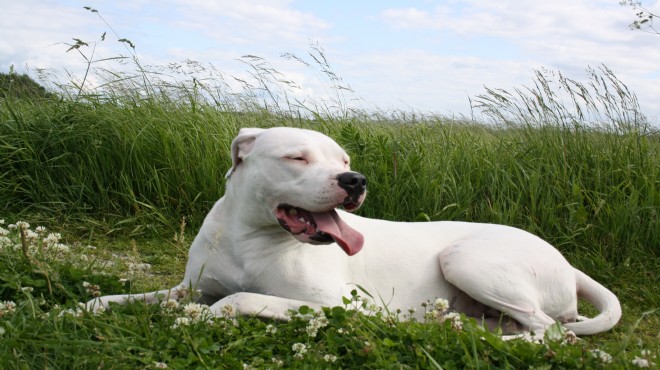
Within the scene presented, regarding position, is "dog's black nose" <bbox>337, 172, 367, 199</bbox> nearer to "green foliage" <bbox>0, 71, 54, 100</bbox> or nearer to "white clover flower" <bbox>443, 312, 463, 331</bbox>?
"white clover flower" <bbox>443, 312, 463, 331</bbox>

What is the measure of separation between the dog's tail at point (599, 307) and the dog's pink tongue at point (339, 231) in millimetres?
1350

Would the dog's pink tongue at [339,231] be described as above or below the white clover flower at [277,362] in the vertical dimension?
above

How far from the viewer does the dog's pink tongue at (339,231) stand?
11.3 feet

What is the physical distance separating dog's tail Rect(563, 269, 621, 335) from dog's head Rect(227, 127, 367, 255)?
139 cm

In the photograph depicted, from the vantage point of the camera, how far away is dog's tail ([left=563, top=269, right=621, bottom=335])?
12.9ft

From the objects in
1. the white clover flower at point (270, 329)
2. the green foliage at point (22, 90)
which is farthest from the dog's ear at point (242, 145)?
the green foliage at point (22, 90)

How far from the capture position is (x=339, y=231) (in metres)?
3.48

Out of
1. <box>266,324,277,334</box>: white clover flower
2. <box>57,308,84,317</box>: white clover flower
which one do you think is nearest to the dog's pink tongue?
<box>266,324,277,334</box>: white clover flower

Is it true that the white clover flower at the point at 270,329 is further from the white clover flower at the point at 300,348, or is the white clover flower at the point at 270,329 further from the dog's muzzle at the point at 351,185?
the dog's muzzle at the point at 351,185

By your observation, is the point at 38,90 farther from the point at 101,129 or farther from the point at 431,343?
the point at 431,343

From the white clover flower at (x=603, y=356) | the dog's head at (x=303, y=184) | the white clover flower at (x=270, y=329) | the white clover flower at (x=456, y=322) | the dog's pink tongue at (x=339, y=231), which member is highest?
the dog's head at (x=303, y=184)

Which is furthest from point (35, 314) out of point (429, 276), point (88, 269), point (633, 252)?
point (633, 252)

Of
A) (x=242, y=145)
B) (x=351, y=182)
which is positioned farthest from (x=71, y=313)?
(x=351, y=182)

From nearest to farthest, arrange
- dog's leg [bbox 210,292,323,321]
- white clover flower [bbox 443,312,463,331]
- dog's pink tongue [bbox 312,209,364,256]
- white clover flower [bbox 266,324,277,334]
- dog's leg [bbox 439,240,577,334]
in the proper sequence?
white clover flower [bbox 443,312,463,331] < white clover flower [bbox 266,324,277,334] < dog's leg [bbox 210,292,323,321] < dog's pink tongue [bbox 312,209,364,256] < dog's leg [bbox 439,240,577,334]
